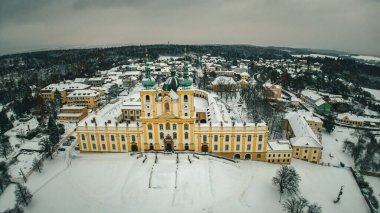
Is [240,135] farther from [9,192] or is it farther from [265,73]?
[265,73]

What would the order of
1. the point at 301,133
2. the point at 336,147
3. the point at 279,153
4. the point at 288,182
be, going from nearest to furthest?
1. the point at 288,182
2. the point at 279,153
3. the point at 301,133
4. the point at 336,147

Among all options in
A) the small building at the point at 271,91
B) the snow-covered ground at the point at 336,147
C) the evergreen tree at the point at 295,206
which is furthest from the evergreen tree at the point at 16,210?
the small building at the point at 271,91

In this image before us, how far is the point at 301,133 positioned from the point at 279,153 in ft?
34.5

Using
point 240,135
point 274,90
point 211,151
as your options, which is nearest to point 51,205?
point 211,151

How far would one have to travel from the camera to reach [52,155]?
163 ft

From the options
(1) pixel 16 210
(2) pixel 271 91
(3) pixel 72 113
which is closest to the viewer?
(1) pixel 16 210

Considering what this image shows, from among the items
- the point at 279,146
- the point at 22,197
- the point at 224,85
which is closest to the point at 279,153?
the point at 279,146

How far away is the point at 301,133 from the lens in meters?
53.5

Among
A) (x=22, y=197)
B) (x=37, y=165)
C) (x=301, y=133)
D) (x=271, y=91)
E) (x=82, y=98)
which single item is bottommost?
(x=22, y=197)

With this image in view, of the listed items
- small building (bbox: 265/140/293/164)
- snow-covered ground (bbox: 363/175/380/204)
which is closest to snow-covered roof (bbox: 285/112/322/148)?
small building (bbox: 265/140/293/164)

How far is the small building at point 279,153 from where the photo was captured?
1844 inches

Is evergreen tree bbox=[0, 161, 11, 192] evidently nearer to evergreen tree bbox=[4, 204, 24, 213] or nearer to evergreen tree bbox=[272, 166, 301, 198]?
evergreen tree bbox=[4, 204, 24, 213]

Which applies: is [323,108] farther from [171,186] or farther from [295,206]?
[171,186]

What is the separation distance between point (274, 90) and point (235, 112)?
29.8 meters
